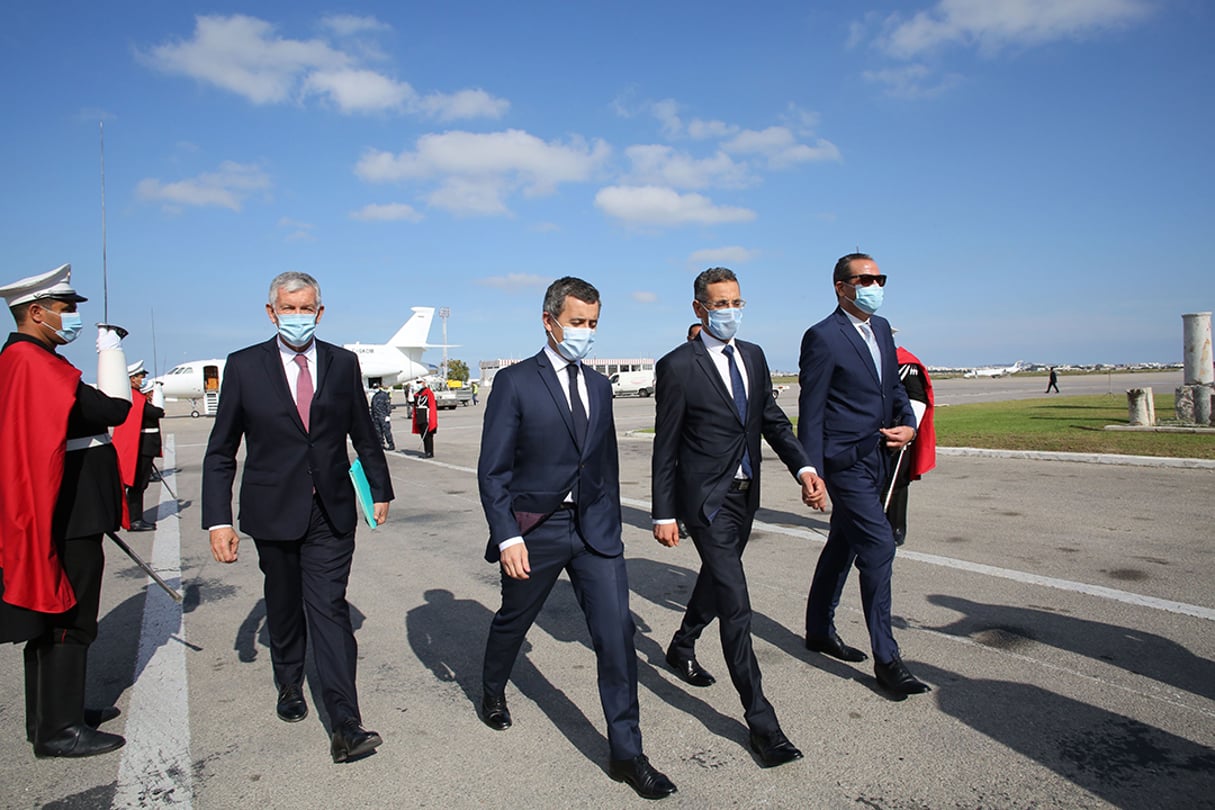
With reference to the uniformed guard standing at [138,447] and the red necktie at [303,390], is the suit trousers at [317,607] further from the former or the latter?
the uniformed guard standing at [138,447]

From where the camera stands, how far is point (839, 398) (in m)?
4.28

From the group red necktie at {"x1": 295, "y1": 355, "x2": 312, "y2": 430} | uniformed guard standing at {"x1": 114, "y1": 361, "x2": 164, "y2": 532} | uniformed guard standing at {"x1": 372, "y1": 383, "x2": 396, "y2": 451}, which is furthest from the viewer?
uniformed guard standing at {"x1": 372, "y1": 383, "x2": 396, "y2": 451}

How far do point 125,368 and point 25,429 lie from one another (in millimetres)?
885

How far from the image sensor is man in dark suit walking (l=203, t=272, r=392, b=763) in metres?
3.60

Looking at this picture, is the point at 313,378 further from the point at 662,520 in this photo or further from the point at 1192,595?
the point at 1192,595

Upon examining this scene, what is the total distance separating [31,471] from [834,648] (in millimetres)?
4240

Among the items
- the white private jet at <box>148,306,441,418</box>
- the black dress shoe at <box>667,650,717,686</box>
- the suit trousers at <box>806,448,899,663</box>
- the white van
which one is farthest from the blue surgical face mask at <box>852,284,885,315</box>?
the white van

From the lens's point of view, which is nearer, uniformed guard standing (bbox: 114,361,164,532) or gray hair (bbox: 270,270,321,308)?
gray hair (bbox: 270,270,321,308)

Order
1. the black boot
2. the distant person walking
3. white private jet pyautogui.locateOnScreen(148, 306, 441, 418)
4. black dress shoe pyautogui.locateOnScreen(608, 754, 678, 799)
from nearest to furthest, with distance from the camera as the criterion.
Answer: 1. black dress shoe pyautogui.locateOnScreen(608, 754, 678, 799)
2. the black boot
3. the distant person walking
4. white private jet pyautogui.locateOnScreen(148, 306, 441, 418)

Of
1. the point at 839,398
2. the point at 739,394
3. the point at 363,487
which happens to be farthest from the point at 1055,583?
the point at 363,487

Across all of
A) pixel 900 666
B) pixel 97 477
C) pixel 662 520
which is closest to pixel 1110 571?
pixel 900 666

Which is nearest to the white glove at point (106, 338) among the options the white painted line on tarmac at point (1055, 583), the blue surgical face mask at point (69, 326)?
the blue surgical face mask at point (69, 326)

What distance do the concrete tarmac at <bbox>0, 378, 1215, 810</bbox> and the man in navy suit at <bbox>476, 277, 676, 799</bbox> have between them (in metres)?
0.57

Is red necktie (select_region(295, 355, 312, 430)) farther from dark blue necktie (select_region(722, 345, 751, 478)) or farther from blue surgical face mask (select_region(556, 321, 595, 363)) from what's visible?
dark blue necktie (select_region(722, 345, 751, 478))
